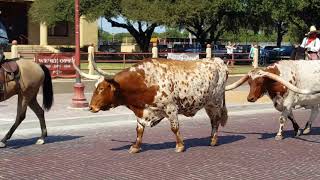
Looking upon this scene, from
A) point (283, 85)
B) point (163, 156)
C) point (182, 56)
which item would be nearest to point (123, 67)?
point (182, 56)

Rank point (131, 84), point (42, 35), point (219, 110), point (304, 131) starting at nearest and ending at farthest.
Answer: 1. point (131, 84)
2. point (219, 110)
3. point (304, 131)
4. point (42, 35)

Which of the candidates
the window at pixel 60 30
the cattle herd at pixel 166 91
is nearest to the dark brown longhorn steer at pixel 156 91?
the cattle herd at pixel 166 91

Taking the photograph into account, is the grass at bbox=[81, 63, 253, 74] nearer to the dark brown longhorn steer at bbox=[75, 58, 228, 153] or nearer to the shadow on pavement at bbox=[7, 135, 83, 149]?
the shadow on pavement at bbox=[7, 135, 83, 149]

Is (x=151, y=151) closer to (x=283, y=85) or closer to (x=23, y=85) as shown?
(x=23, y=85)

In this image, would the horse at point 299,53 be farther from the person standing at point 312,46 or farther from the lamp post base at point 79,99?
the lamp post base at point 79,99

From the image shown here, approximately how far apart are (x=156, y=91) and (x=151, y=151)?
104cm

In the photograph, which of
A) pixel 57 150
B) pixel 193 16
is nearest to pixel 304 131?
pixel 57 150

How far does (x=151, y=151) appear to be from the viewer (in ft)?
31.5

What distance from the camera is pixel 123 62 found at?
2864 centimetres

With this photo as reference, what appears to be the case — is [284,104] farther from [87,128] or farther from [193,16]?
[193,16]

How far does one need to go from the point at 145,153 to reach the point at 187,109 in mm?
976

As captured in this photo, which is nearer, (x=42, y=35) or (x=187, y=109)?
(x=187, y=109)

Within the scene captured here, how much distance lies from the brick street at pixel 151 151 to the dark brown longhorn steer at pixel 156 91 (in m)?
0.61

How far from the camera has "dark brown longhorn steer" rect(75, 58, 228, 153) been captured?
363 inches
